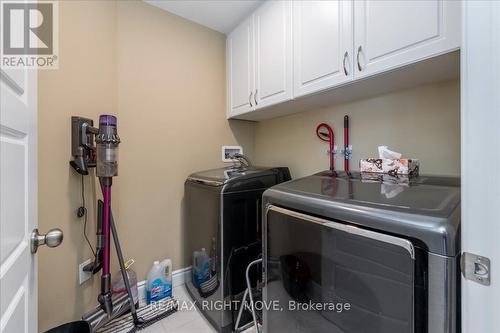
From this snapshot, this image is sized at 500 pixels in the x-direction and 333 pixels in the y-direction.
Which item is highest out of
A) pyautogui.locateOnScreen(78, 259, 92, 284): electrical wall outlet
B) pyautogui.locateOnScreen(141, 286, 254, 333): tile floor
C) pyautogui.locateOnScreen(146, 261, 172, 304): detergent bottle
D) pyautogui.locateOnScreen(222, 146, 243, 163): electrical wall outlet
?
pyautogui.locateOnScreen(222, 146, 243, 163): electrical wall outlet

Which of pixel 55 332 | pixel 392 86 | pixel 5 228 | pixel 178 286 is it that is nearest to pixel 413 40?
pixel 392 86

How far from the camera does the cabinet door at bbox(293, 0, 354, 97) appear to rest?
3.84 ft

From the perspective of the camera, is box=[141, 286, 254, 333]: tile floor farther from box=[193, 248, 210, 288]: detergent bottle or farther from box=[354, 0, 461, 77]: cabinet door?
box=[354, 0, 461, 77]: cabinet door

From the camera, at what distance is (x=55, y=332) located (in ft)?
3.65

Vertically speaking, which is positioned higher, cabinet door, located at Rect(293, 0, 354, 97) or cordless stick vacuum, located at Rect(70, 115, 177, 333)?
cabinet door, located at Rect(293, 0, 354, 97)

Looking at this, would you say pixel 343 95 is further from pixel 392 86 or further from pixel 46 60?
pixel 46 60

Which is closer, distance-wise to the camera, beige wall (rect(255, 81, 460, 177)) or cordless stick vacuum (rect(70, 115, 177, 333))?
beige wall (rect(255, 81, 460, 177))

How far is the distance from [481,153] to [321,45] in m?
1.07

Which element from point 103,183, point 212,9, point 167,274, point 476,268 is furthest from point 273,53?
point 167,274

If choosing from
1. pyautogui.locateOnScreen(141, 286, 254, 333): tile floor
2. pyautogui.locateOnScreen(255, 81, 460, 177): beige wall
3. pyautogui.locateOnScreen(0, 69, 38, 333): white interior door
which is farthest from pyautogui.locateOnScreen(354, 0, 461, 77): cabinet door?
pyautogui.locateOnScreen(141, 286, 254, 333): tile floor

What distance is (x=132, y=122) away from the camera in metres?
1.72

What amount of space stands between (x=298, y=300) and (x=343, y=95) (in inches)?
47.0

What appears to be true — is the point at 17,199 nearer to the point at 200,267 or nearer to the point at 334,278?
the point at 334,278

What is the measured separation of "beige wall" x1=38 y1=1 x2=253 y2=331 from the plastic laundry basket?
6.4 inches
